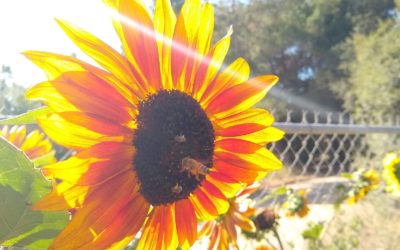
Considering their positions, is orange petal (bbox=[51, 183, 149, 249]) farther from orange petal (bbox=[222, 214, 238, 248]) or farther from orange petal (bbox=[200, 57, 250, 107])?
orange petal (bbox=[222, 214, 238, 248])

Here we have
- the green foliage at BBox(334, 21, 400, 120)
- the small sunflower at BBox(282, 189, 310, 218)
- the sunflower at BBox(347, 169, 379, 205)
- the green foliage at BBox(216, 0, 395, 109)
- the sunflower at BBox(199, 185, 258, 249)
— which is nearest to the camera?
the sunflower at BBox(199, 185, 258, 249)

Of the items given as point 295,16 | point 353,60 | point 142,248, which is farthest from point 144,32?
point 295,16

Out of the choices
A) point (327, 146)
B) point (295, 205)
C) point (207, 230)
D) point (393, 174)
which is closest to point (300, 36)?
point (327, 146)

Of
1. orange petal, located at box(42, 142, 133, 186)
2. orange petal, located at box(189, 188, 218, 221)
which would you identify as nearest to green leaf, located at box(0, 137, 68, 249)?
A: orange petal, located at box(42, 142, 133, 186)

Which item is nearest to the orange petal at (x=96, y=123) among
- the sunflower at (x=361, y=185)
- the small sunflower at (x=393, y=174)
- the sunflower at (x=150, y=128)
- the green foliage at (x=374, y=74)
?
the sunflower at (x=150, y=128)

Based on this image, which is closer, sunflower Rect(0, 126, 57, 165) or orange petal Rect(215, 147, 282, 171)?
orange petal Rect(215, 147, 282, 171)
